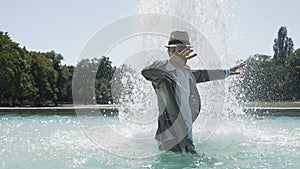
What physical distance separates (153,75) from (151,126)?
5.76 m

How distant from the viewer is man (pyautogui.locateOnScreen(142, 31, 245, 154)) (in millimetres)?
5660

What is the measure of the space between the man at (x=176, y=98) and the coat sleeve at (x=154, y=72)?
3 centimetres

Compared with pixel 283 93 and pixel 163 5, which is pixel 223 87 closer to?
pixel 163 5

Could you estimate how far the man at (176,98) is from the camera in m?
5.66

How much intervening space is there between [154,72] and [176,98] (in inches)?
22.7

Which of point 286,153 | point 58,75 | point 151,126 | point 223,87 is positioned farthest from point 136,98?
point 58,75

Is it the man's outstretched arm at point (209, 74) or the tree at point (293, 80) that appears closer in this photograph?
the man's outstretched arm at point (209, 74)

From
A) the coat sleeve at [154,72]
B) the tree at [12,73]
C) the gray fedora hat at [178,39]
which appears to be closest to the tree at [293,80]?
the tree at [12,73]

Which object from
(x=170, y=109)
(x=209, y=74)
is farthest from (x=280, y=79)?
(x=170, y=109)

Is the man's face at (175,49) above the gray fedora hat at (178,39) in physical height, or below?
below

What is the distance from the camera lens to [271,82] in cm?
5631

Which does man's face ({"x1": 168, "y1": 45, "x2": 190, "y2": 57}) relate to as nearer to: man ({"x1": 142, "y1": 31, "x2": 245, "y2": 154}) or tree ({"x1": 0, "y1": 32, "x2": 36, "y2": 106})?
man ({"x1": 142, "y1": 31, "x2": 245, "y2": 154})

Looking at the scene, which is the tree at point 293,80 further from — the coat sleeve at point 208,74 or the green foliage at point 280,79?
the coat sleeve at point 208,74

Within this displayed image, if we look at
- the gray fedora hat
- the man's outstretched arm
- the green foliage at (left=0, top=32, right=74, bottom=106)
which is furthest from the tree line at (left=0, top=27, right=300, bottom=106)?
the gray fedora hat
